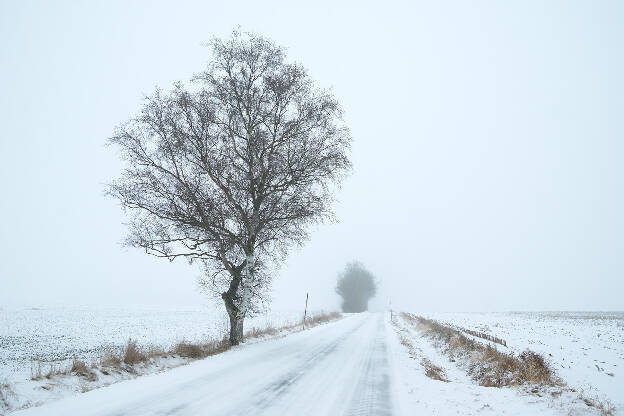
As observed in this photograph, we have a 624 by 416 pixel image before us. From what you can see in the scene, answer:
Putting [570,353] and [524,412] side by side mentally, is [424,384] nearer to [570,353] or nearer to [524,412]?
[524,412]

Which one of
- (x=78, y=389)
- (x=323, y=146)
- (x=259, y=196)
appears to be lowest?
(x=78, y=389)

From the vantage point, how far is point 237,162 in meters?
15.6

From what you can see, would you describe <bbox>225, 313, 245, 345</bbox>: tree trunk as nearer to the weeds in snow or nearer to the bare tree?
the bare tree

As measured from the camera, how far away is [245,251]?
1526 centimetres

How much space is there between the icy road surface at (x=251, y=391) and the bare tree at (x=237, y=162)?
504 cm

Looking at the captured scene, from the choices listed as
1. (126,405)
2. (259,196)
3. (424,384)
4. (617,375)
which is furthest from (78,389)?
(617,375)

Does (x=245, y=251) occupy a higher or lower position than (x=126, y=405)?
higher

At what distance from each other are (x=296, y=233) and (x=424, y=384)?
29.3 feet

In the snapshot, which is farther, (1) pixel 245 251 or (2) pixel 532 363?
(1) pixel 245 251

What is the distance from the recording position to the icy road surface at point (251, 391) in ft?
19.1

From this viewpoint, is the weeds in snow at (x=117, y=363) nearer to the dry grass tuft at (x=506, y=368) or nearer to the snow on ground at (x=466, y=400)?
the snow on ground at (x=466, y=400)

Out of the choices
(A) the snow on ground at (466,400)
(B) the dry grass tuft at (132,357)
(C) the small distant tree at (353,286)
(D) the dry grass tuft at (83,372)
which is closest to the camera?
(A) the snow on ground at (466,400)

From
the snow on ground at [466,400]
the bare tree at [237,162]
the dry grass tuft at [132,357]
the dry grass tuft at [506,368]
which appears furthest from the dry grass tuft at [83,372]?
the dry grass tuft at [506,368]

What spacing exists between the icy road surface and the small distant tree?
74948 mm
